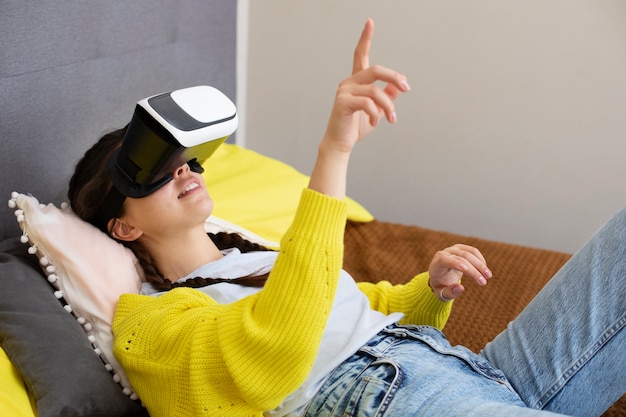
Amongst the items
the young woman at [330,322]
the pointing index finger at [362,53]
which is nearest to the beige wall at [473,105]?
the young woman at [330,322]

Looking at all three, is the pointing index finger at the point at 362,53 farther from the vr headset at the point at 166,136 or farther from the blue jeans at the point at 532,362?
the blue jeans at the point at 532,362

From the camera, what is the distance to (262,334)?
1.04 metres

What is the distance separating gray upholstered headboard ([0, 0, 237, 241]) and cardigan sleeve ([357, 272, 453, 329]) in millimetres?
761

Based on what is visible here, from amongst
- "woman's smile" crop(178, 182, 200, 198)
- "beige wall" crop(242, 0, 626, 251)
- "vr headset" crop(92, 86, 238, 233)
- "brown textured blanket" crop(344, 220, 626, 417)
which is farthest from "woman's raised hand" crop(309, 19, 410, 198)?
"beige wall" crop(242, 0, 626, 251)

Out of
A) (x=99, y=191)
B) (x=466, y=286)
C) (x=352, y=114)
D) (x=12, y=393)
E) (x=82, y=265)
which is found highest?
(x=352, y=114)

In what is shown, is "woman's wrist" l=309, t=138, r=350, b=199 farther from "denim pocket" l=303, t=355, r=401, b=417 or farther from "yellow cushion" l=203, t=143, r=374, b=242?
"yellow cushion" l=203, t=143, r=374, b=242

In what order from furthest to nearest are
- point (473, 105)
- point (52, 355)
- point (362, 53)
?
1. point (473, 105)
2. point (52, 355)
3. point (362, 53)

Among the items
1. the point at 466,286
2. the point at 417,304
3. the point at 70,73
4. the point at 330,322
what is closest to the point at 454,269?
the point at 417,304

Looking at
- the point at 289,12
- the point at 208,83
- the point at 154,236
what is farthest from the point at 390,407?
the point at 289,12

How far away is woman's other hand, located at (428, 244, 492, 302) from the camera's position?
1272 millimetres

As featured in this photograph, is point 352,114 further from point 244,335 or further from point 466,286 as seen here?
point 466,286

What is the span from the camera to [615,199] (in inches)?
96.6

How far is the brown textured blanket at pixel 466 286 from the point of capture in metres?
1.70

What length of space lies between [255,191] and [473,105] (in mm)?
930
